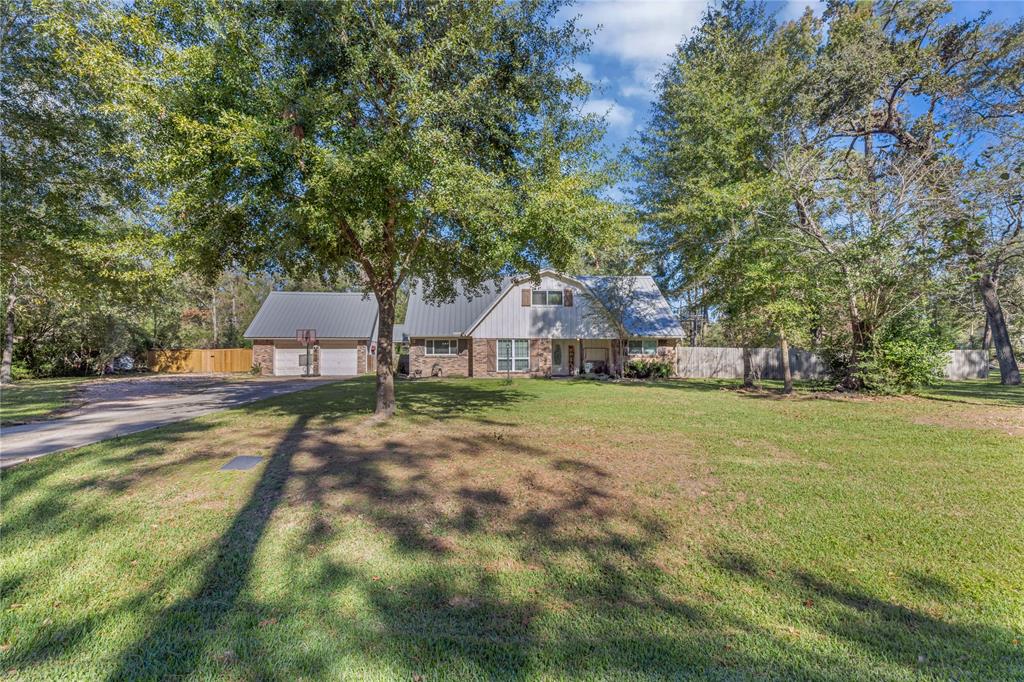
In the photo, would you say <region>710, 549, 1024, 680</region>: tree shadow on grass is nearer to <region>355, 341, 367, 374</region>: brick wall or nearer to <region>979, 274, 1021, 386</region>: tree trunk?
<region>979, 274, 1021, 386</region>: tree trunk

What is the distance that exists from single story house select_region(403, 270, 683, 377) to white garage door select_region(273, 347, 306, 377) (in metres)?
7.66

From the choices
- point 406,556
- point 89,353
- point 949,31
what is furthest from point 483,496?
point 89,353

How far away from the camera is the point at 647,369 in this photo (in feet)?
74.1

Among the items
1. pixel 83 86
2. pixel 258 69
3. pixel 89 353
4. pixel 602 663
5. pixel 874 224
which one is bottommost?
pixel 602 663

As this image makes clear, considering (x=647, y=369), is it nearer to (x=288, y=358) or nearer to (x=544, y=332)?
(x=544, y=332)

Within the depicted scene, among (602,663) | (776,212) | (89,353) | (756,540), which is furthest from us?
(89,353)

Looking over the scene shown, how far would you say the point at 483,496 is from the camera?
15.4 feet

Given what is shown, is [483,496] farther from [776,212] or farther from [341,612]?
[776,212]

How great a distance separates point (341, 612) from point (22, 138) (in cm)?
1310

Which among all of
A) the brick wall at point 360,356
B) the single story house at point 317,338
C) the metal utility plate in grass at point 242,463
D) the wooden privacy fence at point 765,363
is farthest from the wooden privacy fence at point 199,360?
the wooden privacy fence at point 765,363

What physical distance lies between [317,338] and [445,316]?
837cm

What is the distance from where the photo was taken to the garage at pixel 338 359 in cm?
2652

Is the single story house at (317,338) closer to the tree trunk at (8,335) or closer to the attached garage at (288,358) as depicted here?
the attached garage at (288,358)

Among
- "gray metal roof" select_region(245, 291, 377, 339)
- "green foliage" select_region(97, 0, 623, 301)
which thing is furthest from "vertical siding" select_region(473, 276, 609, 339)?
"green foliage" select_region(97, 0, 623, 301)
